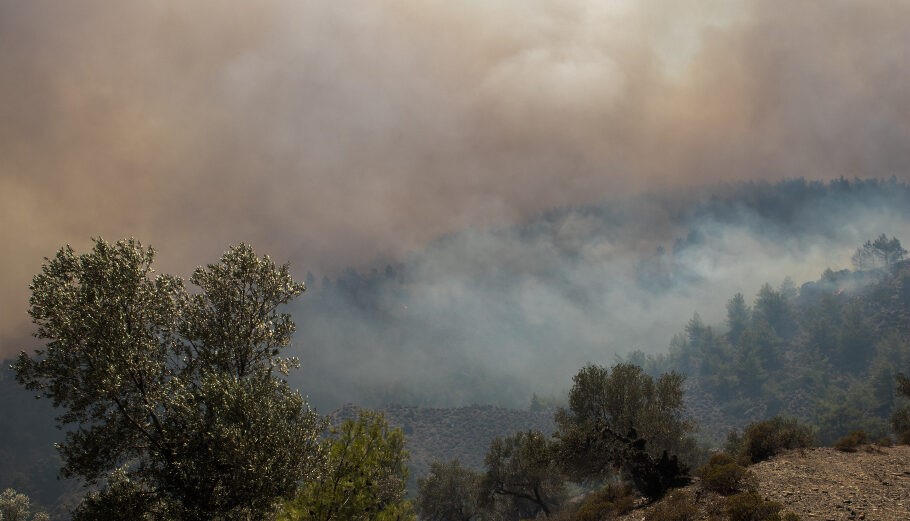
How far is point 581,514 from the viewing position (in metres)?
40.9

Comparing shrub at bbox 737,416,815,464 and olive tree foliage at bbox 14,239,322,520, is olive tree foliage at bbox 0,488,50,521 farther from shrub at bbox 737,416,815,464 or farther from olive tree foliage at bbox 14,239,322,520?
shrub at bbox 737,416,815,464

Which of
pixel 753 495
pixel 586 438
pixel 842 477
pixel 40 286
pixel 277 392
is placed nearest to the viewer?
pixel 40 286

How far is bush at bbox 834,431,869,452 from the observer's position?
3956cm

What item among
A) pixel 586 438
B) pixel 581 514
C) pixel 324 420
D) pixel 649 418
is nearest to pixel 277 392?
pixel 324 420

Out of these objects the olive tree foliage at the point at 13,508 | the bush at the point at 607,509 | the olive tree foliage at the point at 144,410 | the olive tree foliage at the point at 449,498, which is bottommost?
the olive tree foliage at the point at 449,498

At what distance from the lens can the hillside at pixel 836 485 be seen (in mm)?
24019

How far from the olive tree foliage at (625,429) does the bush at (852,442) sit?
1261cm

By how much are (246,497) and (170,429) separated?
182 inches

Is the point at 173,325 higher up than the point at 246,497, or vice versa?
the point at 173,325

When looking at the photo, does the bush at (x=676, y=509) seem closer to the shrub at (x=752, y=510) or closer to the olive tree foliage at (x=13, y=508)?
the shrub at (x=752, y=510)

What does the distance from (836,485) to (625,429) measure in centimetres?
2181

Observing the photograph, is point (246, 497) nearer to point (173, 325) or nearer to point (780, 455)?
point (173, 325)

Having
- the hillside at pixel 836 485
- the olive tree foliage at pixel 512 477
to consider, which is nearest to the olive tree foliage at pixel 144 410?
the hillside at pixel 836 485

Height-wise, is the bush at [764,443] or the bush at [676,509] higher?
the bush at [764,443]
